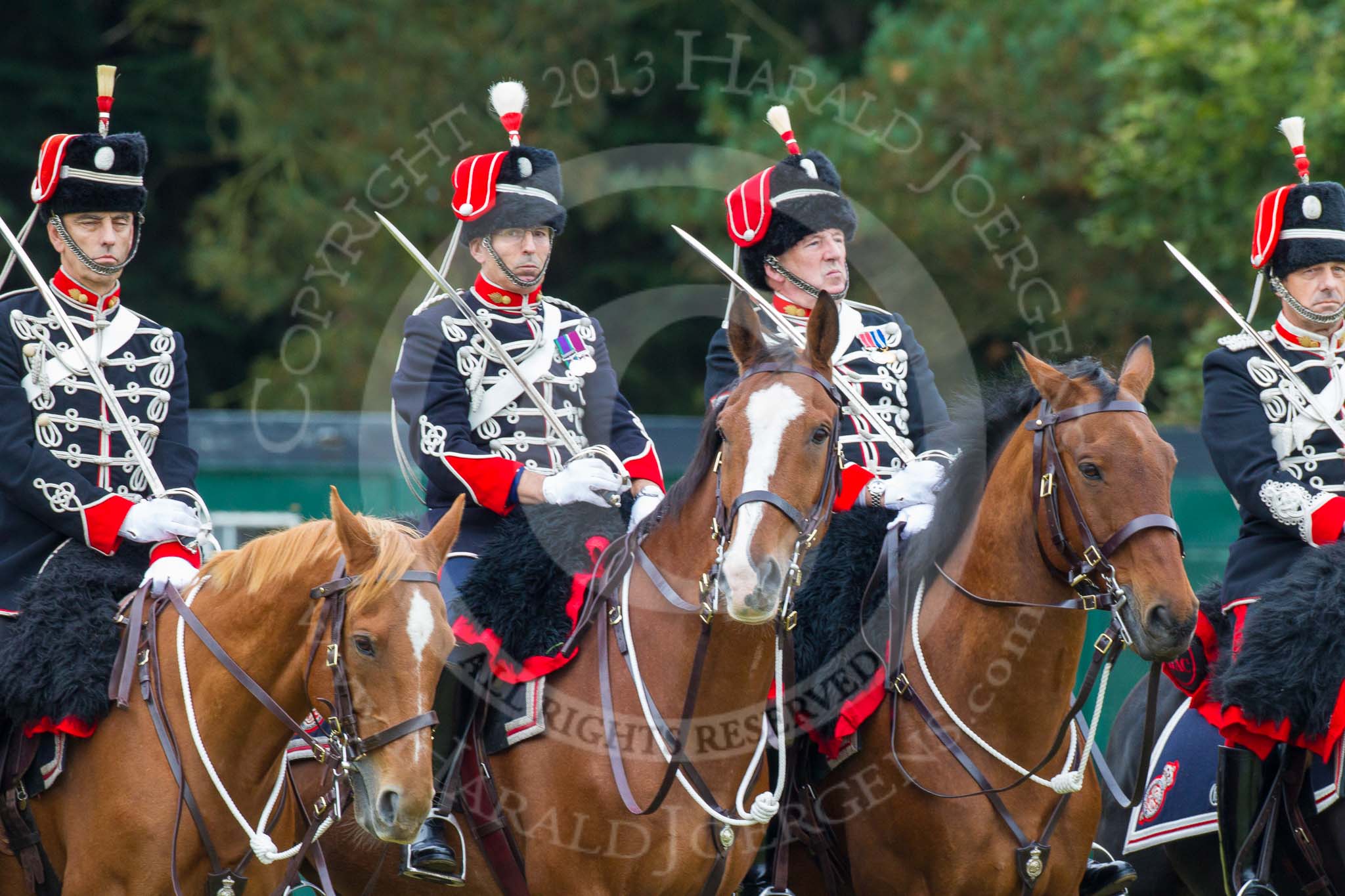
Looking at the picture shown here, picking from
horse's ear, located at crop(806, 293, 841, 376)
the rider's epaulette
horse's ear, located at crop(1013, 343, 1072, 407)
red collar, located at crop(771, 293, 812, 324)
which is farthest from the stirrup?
the rider's epaulette

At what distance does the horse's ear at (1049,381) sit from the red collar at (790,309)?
1148mm

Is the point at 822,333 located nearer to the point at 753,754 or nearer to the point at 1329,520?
the point at 753,754

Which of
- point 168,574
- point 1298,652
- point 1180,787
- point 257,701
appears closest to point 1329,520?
point 1298,652

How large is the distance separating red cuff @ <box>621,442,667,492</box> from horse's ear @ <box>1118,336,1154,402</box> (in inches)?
62.0

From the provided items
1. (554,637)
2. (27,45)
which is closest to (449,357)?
(554,637)

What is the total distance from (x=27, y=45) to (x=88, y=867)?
1529 centimetres

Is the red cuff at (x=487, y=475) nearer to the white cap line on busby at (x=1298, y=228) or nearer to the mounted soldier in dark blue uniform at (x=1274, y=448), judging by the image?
the mounted soldier in dark blue uniform at (x=1274, y=448)

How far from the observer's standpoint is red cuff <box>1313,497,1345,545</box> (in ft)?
17.7

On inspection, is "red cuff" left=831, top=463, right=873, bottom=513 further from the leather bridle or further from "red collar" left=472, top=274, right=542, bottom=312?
"red collar" left=472, top=274, right=542, bottom=312

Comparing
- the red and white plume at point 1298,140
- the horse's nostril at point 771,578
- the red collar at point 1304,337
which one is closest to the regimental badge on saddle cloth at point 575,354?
the horse's nostril at point 771,578

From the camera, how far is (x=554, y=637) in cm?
507

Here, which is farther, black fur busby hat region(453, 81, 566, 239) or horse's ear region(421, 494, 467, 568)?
black fur busby hat region(453, 81, 566, 239)

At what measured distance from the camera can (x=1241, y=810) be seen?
5.44 meters

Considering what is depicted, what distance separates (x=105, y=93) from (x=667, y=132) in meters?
11.4
